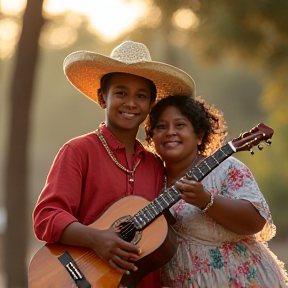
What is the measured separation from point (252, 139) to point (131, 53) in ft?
2.74

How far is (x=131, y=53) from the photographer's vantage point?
156 inches

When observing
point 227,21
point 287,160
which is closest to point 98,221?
point 227,21

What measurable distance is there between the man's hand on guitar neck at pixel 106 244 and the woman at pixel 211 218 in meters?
0.33

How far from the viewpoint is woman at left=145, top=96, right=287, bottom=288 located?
11.6ft

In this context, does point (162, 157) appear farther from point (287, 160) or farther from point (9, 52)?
point (287, 160)

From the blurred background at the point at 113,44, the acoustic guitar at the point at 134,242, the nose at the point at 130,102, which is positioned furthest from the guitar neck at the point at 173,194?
the blurred background at the point at 113,44

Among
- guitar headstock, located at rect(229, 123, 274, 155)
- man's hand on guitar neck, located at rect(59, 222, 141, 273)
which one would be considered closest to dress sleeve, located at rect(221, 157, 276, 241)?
guitar headstock, located at rect(229, 123, 274, 155)

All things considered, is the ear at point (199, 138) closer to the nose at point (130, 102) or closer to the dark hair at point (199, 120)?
the dark hair at point (199, 120)

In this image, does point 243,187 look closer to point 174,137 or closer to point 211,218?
point 211,218

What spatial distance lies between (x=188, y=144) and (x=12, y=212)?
5346mm

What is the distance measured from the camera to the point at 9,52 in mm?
10617

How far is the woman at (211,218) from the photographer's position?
355cm

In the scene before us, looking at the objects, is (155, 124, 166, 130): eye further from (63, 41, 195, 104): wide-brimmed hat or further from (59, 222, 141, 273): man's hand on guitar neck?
(59, 222, 141, 273): man's hand on guitar neck

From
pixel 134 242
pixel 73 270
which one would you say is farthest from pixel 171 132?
pixel 73 270
